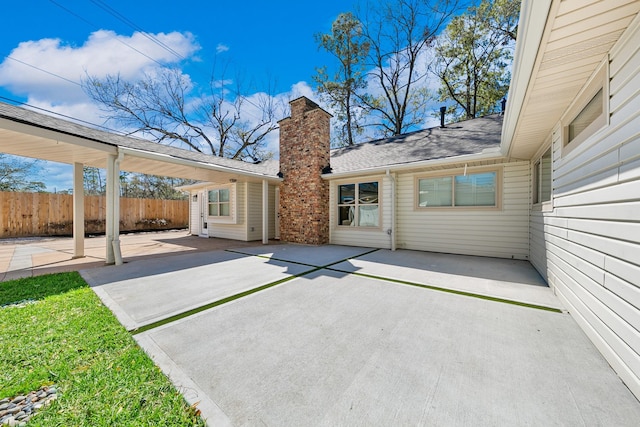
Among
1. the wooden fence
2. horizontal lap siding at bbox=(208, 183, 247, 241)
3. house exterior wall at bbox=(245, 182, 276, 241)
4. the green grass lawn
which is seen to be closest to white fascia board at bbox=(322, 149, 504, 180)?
house exterior wall at bbox=(245, 182, 276, 241)

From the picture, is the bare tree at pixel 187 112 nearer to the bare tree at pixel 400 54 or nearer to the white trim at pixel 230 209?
the bare tree at pixel 400 54

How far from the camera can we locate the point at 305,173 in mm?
8688

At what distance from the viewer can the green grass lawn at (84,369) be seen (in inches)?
57.4

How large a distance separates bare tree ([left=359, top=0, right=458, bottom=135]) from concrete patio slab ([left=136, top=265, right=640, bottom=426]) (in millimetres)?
16550

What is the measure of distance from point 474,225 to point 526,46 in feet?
16.7

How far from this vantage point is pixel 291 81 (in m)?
16.7

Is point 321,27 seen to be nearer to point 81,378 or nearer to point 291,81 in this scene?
point 291,81

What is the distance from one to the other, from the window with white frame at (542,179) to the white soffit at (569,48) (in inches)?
54.5

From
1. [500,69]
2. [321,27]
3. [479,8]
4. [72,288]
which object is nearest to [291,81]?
[321,27]

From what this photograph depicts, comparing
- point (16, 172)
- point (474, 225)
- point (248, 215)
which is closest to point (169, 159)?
point (248, 215)

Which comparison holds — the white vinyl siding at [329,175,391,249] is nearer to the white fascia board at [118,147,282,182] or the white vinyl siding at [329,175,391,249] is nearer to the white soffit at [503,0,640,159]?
the white fascia board at [118,147,282,182]

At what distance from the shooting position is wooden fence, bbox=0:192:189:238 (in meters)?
10.3

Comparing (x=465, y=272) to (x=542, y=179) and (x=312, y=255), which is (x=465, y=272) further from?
(x=312, y=255)

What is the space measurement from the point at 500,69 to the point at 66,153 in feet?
67.0
